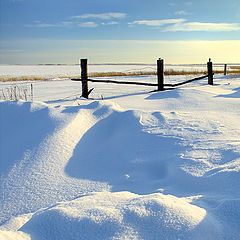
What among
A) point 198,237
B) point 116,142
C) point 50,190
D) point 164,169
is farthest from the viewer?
point 116,142

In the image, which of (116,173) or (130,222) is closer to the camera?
(130,222)

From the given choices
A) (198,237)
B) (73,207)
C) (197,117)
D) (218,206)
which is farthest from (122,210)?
(197,117)

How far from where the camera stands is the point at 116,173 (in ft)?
8.51

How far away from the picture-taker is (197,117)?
12.7 ft

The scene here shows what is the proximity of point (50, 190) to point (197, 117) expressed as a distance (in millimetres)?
2531

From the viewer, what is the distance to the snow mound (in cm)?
139

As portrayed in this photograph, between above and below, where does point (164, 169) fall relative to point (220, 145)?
below

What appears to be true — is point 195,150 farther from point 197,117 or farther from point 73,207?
point 73,207

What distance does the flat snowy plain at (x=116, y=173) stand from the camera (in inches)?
57.5

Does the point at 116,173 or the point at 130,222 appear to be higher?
the point at 130,222

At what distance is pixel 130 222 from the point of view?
1.46 metres

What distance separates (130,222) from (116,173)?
1.14m

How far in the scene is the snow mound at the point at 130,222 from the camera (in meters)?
1.39

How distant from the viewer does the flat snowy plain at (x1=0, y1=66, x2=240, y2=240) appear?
1.46 m
